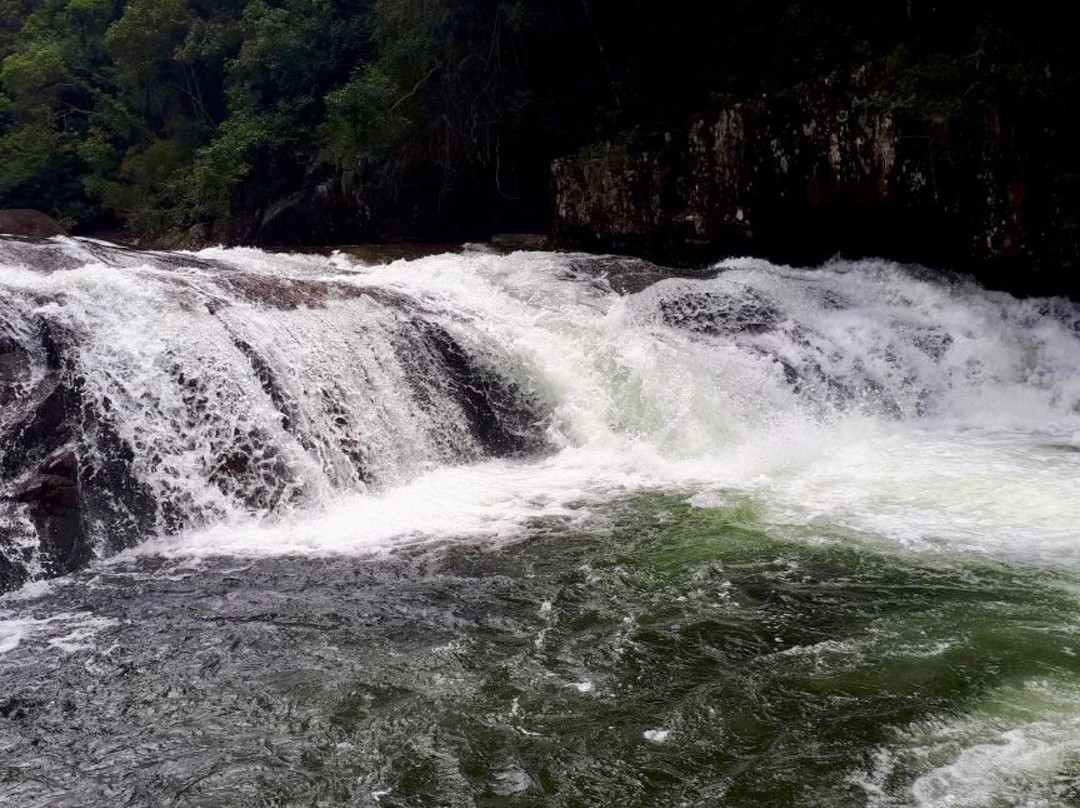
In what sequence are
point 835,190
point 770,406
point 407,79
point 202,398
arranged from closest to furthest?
point 202,398 → point 770,406 → point 835,190 → point 407,79

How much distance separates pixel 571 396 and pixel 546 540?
8.81 ft

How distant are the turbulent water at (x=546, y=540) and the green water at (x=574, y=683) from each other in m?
0.02

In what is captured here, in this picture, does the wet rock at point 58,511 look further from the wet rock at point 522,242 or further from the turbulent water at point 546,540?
the wet rock at point 522,242

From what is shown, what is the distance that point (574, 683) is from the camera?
3.78 m

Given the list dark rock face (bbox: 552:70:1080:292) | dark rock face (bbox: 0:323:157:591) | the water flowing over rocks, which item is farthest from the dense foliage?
dark rock face (bbox: 0:323:157:591)

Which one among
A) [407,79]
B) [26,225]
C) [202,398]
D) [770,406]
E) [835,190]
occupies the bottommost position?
[770,406]

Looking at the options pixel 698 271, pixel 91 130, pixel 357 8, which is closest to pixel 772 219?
pixel 698 271

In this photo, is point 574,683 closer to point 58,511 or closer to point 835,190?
point 58,511

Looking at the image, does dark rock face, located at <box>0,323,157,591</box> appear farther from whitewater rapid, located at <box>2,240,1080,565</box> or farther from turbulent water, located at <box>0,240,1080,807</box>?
whitewater rapid, located at <box>2,240,1080,565</box>

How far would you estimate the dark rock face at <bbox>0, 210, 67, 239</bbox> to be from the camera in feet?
42.2

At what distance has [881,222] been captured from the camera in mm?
9930

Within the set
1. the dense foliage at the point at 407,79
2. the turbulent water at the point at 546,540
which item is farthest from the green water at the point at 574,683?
the dense foliage at the point at 407,79

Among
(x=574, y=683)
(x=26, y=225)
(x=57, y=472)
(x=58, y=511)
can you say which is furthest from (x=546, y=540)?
(x=26, y=225)

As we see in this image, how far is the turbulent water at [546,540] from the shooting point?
10.9 ft
